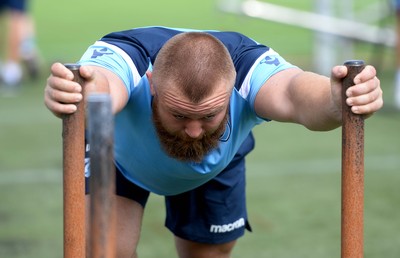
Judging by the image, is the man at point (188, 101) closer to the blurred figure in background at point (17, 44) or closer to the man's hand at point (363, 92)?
the man's hand at point (363, 92)

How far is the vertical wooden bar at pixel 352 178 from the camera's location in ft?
11.2

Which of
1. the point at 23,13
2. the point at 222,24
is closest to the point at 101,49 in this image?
the point at 23,13

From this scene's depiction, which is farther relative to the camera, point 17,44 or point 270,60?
point 17,44

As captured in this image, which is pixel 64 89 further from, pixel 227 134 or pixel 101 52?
pixel 227 134

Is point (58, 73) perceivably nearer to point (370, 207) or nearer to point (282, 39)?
point (370, 207)

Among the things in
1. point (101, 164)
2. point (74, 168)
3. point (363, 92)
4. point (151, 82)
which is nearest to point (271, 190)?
point (151, 82)

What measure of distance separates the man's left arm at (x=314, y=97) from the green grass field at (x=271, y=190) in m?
2.21

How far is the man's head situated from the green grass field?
2.25m

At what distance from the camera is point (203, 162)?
418 cm

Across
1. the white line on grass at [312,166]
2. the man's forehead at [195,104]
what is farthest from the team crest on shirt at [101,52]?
the white line on grass at [312,166]

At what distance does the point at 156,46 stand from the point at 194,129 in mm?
584

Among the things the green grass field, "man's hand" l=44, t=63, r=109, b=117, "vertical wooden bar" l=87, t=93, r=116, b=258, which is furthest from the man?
the green grass field

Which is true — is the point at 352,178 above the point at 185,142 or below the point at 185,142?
above

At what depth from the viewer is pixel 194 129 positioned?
12.3 feet
